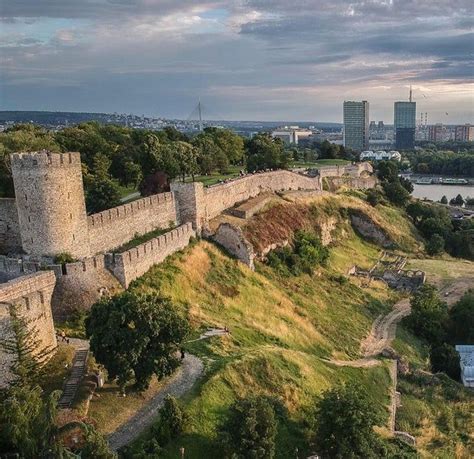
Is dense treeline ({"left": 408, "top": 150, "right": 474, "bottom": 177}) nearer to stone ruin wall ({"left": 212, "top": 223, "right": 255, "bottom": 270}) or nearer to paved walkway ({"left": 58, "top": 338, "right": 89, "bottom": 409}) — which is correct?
stone ruin wall ({"left": 212, "top": 223, "right": 255, "bottom": 270})

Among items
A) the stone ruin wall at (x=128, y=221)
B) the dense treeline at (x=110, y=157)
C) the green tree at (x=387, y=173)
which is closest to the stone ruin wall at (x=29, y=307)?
the stone ruin wall at (x=128, y=221)

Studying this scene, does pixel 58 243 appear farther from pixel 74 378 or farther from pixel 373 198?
pixel 373 198

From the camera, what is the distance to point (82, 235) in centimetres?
2097

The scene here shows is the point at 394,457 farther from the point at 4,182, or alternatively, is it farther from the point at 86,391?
the point at 4,182

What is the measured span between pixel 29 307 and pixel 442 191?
111 metres

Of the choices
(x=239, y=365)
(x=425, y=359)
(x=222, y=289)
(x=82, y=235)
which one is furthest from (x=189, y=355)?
(x=425, y=359)

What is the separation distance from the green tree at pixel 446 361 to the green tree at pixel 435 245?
20.4 metres

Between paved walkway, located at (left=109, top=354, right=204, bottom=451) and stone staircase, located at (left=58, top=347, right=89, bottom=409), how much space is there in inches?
61.5

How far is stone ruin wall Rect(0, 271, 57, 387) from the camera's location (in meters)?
14.5

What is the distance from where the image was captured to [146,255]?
2395 cm

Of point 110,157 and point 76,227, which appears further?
point 110,157

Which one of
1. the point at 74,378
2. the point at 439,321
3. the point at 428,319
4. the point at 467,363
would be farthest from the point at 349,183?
the point at 74,378

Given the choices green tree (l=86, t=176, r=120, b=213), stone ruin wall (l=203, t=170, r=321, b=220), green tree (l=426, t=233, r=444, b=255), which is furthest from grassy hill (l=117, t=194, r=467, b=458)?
green tree (l=426, t=233, r=444, b=255)

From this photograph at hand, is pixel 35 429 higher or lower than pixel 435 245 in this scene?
higher
